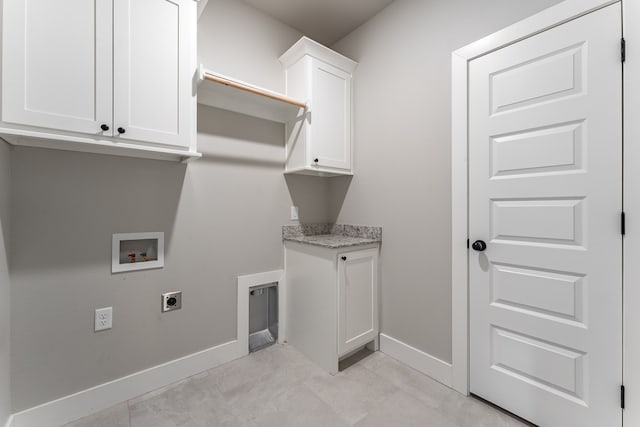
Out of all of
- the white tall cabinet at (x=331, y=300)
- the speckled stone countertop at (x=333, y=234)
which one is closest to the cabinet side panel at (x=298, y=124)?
the speckled stone countertop at (x=333, y=234)

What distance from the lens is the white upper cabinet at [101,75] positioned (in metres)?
1.12

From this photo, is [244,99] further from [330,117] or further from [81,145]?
[81,145]

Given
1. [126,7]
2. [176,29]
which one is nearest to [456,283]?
[176,29]

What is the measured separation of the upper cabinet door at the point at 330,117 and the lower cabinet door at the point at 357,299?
2.58ft

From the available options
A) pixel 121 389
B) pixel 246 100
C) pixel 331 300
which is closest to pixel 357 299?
pixel 331 300

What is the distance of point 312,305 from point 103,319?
127 cm

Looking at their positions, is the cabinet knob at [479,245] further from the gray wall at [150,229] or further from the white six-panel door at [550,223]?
the gray wall at [150,229]

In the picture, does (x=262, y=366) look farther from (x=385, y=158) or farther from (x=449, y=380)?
(x=385, y=158)

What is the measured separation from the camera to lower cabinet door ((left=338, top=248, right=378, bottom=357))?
74.1 inches

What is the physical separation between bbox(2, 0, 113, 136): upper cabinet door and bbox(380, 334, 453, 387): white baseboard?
222cm

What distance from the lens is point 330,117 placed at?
2.20 metres

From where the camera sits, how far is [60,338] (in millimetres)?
1419

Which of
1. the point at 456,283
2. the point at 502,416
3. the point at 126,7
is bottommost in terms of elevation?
the point at 502,416

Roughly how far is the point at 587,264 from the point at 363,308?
1.30m
